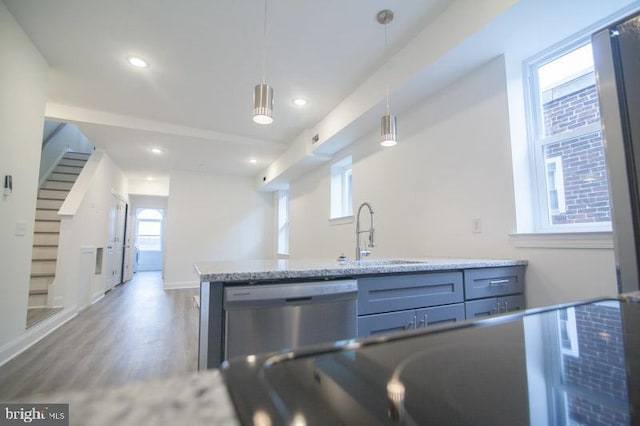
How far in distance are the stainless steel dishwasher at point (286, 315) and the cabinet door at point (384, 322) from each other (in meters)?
0.06

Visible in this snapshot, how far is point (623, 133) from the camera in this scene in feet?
3.64

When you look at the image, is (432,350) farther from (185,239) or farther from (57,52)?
(185,239)

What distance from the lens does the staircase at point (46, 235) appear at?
12.2ft

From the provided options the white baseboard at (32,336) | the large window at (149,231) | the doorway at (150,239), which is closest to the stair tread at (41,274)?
the white baseboard at (32,336)

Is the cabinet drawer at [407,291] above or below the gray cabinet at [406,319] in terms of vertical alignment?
above

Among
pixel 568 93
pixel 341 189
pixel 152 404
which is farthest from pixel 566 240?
pixel 341 189

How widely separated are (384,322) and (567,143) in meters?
1.68

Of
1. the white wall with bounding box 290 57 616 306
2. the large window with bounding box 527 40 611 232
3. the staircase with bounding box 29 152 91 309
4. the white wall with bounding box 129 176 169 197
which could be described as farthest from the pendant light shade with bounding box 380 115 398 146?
the white wall with bounding box 129 176 169 197

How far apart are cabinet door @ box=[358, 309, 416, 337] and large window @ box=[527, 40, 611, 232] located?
1225 millimetres

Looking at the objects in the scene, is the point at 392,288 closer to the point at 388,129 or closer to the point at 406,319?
the point at 406,319

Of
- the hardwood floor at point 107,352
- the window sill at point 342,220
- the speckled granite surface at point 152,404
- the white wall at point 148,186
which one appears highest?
the white wall at point 148,186

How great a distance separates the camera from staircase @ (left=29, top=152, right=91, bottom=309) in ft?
12.2

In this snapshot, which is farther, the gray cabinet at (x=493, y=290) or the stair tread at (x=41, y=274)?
the stair tread at (x=41, y=274)

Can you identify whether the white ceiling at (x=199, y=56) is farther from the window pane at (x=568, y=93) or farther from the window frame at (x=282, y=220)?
the window frame at (x=282, y=220)
